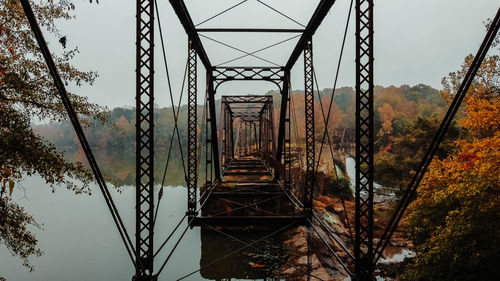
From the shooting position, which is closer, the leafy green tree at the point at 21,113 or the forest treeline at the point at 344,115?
the leafy green tree at the point at 21,113

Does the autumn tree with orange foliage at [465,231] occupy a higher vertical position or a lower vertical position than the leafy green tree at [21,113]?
lower

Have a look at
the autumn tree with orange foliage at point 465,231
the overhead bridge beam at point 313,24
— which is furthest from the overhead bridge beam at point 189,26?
the autumn tree with orange foliage at point 465,231

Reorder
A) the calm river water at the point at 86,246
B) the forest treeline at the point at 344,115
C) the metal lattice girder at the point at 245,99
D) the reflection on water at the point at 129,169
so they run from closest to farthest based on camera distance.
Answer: the calm river water at the point at 86,246
the metal lattice girder at the point at 245,99
the reflection on water at the point at 129,169
the forest treeline at the point at 344,115

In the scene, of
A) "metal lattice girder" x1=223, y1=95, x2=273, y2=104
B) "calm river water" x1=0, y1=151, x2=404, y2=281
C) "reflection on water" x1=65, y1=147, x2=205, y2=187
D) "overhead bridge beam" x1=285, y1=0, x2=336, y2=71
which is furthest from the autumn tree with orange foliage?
"reflection on water" x1=65, y1=147, x2=205, y2=187

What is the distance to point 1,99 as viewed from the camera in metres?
7.17

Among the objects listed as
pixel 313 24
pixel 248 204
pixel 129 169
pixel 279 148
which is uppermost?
pixel 313 24

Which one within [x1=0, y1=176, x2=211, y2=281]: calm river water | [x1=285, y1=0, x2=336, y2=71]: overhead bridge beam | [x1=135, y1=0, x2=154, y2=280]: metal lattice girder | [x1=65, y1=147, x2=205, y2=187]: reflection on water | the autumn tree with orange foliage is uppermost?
[x1=285, y1=0, x2=336, y2=71]: overhead bridge beam

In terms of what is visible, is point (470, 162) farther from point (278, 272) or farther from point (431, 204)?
point (278, 272)

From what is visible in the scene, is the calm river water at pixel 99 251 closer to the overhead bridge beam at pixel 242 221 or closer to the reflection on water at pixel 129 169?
the overhead bridge beam at pixel 242 221

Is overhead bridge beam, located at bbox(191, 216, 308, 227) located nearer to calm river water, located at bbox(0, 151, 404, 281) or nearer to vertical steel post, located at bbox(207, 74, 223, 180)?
calm river water, located at bbox(0, 151, 404, 281)

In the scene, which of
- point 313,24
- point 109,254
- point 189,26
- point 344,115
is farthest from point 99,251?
point 344,115

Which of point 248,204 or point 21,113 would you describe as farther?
point 248,204

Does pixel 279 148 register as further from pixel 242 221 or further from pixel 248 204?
pixel 242 221

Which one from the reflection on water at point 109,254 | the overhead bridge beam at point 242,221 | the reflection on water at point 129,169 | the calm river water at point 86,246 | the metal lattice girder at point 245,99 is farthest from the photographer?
the reflection on water at point 129,169
